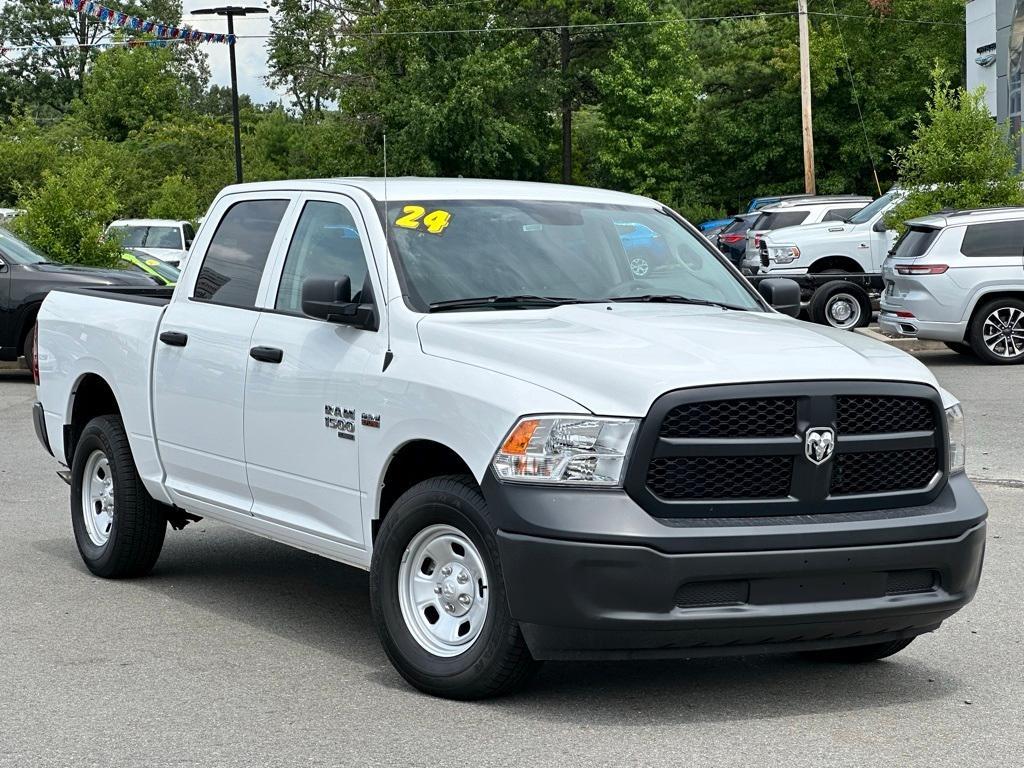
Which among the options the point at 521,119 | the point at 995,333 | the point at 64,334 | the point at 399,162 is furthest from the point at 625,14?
the point at 64,334

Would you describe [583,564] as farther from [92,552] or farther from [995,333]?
[995,333]

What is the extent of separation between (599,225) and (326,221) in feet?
3.79

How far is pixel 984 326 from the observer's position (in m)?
19.6

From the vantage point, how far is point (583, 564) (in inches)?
202

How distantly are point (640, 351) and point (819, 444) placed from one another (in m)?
0.67

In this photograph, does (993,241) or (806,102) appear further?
(806,102)

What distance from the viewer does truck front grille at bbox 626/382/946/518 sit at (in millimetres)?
5180

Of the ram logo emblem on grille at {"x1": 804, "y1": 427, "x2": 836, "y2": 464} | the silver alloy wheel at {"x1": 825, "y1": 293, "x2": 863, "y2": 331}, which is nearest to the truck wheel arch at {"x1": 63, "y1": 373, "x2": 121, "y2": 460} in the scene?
the ram logo emblem on grille at {"x1": 804, "y1": 427, "x2": 836, "y2": 464}

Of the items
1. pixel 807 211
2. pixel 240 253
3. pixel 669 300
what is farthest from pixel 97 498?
pixel 807 211

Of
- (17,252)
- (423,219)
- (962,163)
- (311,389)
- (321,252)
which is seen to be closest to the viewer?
(311,389)

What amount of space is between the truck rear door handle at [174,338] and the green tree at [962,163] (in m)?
18.2

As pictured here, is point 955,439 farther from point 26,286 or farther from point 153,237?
point 153,237

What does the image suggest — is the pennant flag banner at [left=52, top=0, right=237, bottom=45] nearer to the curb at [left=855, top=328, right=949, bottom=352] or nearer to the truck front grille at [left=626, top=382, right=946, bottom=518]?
the curb at [left=855, top=328, right=949, bottom=352]

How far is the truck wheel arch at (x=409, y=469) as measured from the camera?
5891 mm
